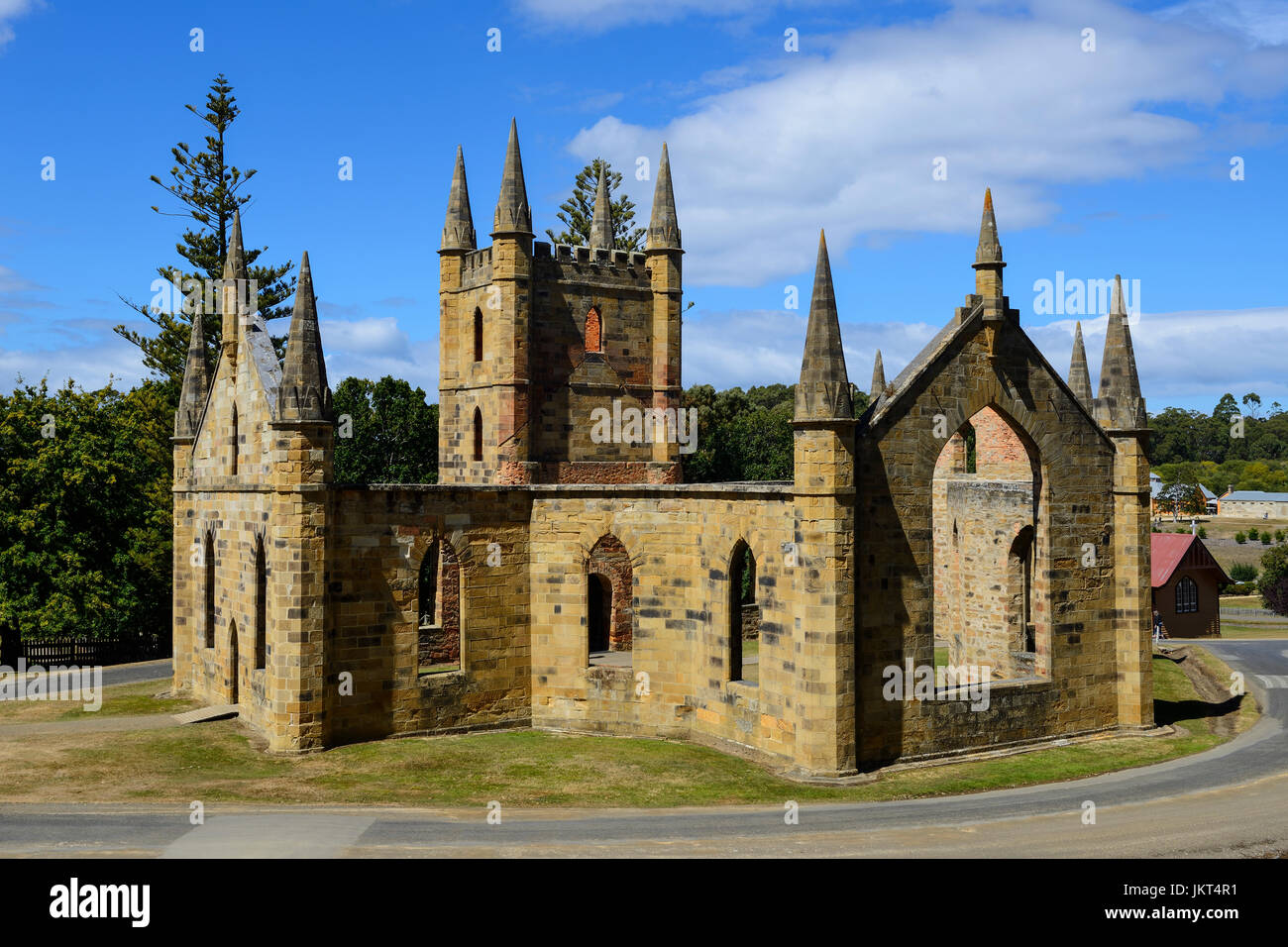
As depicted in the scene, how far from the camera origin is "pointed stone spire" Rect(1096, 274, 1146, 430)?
89.4 feet

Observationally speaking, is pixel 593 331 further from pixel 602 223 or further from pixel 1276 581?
pixel 1276 581

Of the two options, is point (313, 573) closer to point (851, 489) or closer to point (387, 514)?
point (387, 514)

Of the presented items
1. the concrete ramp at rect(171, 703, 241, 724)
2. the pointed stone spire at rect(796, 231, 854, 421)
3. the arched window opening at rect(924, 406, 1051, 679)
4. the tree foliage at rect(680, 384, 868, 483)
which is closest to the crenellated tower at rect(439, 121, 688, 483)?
the arched window opening at rect(924, 406, 1051, 679)

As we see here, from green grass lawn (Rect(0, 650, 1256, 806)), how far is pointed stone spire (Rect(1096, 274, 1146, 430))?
8230mm

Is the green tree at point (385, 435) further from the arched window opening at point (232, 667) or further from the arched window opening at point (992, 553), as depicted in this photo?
the arched window opening at point (992, 553)

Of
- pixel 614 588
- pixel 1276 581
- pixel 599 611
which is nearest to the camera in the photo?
pixel 614 588

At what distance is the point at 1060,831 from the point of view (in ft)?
62.1

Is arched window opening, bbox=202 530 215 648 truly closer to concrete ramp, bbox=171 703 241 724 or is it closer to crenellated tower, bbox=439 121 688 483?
concrete ramp, bbox=171 703 241 724

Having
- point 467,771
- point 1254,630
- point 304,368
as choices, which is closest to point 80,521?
point 304,368

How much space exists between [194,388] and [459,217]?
11083 millimetres

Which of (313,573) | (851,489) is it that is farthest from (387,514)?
(851,489)

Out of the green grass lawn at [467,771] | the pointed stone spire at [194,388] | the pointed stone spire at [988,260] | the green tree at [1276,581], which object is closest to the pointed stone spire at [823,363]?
the pointed stone spire at [988,260]

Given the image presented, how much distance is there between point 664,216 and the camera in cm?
3762
